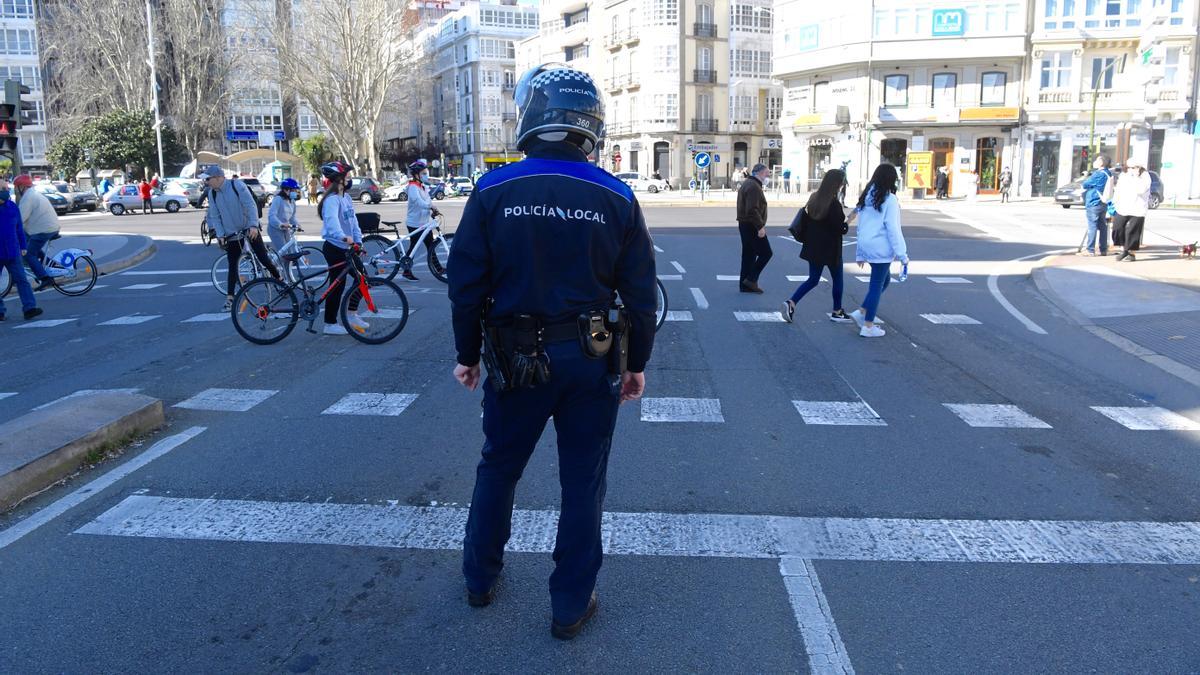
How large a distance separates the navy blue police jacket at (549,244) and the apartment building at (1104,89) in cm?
4888

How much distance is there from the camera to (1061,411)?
682cm

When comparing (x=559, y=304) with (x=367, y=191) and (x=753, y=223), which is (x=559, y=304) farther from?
(x=367, y=191)

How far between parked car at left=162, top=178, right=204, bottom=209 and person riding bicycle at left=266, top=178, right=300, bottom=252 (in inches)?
1328

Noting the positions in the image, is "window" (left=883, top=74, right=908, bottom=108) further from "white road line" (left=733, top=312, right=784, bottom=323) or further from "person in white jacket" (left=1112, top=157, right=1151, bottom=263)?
"white road line" (left=733, top=312, right=784, bottom=323)

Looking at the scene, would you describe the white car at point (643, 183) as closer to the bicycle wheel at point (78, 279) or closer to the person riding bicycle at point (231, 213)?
the bicycle wheel at point (78, 279)

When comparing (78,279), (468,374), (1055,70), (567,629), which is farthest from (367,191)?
(567,629)

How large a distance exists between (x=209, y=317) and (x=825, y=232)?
7.54m

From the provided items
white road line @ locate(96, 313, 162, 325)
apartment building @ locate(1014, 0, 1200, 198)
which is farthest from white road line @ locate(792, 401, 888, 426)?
apartment building @ locate(1014, 0, 1200, 198)

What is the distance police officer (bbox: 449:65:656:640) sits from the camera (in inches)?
124

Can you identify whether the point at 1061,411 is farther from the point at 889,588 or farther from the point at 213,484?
the point at 213,484

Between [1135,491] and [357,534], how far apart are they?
4.18 metres

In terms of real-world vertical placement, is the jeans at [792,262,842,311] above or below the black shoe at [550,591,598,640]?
above

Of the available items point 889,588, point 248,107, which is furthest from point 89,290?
point 248,107

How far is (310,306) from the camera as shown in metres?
9.48
